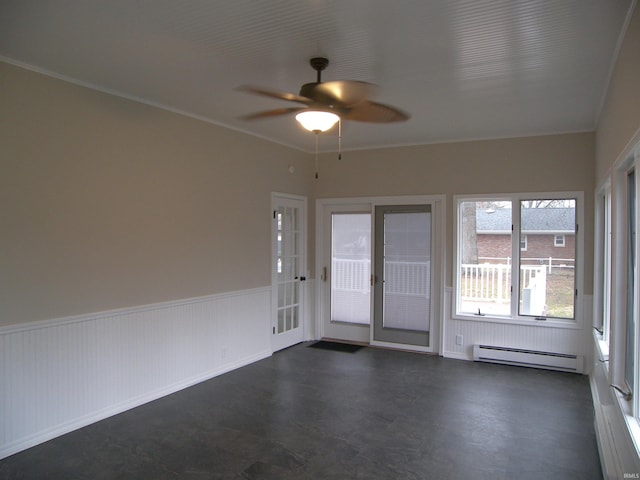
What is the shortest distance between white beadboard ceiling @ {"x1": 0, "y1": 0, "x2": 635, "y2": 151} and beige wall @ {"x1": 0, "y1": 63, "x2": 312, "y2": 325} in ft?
0.90

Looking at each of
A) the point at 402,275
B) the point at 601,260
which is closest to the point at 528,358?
the point at 601,260

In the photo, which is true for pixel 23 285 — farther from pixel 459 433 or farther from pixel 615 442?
pixel 615 442

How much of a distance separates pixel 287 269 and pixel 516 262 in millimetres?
2953

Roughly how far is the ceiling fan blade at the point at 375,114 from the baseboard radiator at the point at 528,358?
2999mm

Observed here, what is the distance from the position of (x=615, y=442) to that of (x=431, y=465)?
1.11m

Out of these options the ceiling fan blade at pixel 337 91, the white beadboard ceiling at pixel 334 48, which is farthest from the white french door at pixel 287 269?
the ceiling fan blade at pixel 337 91

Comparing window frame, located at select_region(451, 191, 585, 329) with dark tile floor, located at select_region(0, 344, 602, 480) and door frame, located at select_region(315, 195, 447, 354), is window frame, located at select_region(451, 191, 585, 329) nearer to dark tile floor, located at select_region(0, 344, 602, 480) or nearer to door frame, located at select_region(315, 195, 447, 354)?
door frame, located at select_region(315, 195, 447, 354)

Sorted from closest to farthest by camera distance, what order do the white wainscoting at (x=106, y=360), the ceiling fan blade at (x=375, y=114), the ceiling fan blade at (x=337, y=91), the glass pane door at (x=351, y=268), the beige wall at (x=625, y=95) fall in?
the beige wall at (x=625, y=95) → the ceiling fan blade at (x=337, y=91) → the white wainscoting at (x=106, y=360) → the ceiling fan blade at (x=375, y=114) → the glass pane door at (x=351, y=268)

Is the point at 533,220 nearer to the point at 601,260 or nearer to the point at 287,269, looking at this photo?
the point at 601,260

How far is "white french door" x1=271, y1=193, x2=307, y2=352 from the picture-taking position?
5605 millimetres

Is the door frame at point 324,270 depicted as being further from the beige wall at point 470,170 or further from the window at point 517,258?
the window at point 517,258

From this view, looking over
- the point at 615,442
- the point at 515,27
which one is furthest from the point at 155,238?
the point at 615,442

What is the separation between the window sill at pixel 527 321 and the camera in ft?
16.0

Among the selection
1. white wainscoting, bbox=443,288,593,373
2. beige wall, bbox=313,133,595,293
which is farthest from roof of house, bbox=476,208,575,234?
white wainscoting, bbox=443,288,593,373
